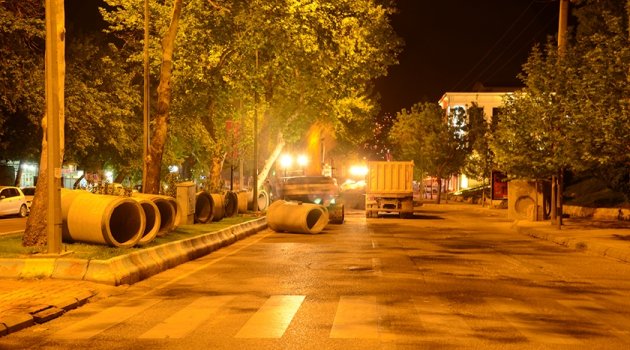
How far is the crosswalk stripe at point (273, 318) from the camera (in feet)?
27.6

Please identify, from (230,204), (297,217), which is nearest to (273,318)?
(297,217)

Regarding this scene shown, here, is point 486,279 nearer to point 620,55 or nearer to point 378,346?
point 378,346

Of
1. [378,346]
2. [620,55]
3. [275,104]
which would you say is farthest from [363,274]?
[275,104]

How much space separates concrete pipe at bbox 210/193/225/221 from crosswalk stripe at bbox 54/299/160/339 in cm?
1480

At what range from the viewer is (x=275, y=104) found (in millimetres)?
35812

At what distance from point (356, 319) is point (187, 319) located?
2128mm

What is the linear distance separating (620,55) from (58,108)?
1387cm

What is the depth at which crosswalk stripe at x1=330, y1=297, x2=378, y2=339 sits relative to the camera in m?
8.33

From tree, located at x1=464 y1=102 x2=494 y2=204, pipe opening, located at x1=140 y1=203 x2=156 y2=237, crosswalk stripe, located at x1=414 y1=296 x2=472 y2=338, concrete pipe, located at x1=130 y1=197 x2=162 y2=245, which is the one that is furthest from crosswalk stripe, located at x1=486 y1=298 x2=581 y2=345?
tree, located at x1=464 y1=102 x2=494 y2=204

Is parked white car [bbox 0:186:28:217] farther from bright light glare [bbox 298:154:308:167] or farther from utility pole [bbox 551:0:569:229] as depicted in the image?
bright light glare [bbox 298:154:308:167]

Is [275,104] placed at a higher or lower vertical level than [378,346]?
higher

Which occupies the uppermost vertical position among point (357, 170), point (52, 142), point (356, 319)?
point (357, 170)

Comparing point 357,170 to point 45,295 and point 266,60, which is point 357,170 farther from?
point 45,295

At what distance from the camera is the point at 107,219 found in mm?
13977
